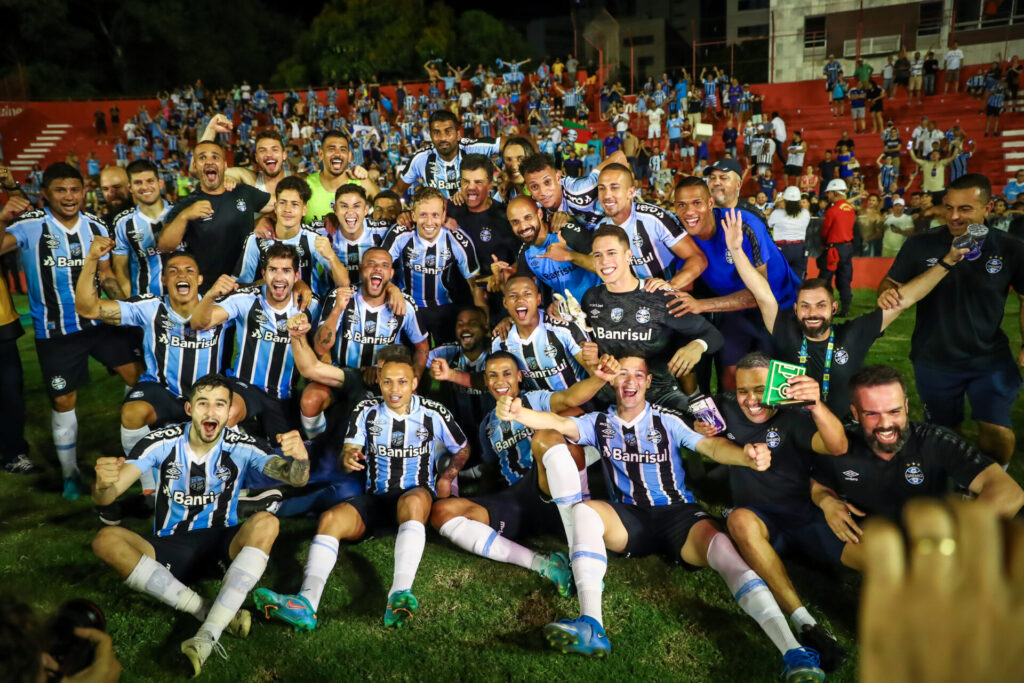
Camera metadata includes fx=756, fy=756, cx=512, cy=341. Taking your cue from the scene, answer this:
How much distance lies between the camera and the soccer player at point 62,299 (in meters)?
5.69

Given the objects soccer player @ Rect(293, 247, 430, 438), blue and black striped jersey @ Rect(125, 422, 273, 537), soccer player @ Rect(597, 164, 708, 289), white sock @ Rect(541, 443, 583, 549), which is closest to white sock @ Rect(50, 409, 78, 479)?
soccer player @ Rect(293, 247, 430, 438)

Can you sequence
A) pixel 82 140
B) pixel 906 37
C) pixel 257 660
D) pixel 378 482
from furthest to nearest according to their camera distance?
pixel 82 140, pixel 906 37, pixel 378 482, pixel 257 660

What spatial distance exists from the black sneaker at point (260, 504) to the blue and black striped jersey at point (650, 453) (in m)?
2.24

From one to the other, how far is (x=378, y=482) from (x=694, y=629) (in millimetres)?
2042

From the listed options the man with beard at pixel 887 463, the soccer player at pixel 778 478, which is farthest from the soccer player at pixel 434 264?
the man with beard at pixel 887 463

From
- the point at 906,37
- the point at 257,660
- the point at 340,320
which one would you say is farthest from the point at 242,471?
the point at 906,37

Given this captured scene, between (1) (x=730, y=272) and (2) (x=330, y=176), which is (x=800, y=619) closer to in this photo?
(1) (x=730, y=272)

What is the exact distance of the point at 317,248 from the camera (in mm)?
→ 5637

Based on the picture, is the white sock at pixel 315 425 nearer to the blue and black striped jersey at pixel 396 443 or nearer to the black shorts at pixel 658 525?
the blue and black striped jersey at pixel 396 443

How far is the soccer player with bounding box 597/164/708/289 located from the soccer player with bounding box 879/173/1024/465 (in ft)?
4.40

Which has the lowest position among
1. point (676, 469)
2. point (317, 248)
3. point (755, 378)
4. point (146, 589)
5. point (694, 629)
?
point (694, 629)

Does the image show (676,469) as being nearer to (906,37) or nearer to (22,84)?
(906,37)

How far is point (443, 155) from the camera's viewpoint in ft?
21.9

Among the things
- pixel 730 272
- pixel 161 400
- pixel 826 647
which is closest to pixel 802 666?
pixel 826 647
